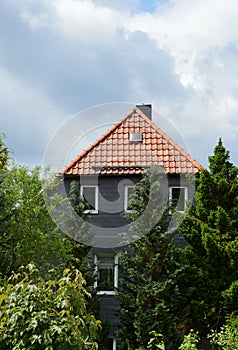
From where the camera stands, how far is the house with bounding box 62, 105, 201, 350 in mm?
24766

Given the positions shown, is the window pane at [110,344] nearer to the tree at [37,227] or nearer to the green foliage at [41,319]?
the tree at [37,227]

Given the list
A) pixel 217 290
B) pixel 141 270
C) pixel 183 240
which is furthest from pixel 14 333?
pixel 183 240

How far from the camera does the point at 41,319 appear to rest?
10625mm

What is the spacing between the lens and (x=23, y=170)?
20.1 meters

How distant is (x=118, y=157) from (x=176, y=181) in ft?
8.58

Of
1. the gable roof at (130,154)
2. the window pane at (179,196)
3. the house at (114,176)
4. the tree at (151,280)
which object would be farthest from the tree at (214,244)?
the gable roof at (130,154)

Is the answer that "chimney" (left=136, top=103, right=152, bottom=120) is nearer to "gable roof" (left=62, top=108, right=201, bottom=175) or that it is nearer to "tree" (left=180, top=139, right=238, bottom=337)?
"gable roof" (left=62, top=108, right=201, bottom=175)

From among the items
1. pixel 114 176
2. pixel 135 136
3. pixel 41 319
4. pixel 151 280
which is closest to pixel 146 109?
pixel 135 136

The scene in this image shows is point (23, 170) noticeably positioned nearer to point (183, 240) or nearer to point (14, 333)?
point (183, 240)

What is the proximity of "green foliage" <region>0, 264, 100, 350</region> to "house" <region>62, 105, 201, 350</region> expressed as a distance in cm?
1257

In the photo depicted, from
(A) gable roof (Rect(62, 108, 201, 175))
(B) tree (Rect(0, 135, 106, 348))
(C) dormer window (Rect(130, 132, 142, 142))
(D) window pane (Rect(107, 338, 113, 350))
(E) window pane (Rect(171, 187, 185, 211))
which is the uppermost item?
(C) dormer window (Rect(130, 132, 142, 142))

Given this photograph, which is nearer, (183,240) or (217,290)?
(217,290)

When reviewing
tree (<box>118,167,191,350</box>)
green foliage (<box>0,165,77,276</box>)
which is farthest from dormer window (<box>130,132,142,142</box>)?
green foliage (<box>0,165,77,276</box>)

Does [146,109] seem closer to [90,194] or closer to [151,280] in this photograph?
[90,194]
